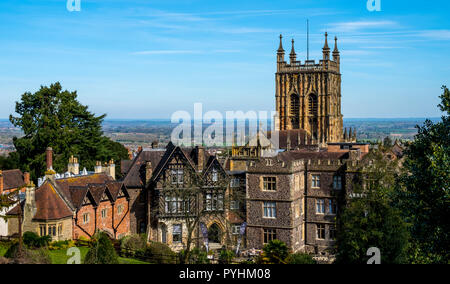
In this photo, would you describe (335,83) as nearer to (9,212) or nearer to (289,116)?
(289,116)

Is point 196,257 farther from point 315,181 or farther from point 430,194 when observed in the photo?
point 430,194

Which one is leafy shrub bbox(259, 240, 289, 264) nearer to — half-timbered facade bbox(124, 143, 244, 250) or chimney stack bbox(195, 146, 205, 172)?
half-timbered facade bbox(124, 143, 244, 250)

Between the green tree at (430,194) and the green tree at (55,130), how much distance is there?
42844 millimetres

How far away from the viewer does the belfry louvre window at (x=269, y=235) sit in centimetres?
4756

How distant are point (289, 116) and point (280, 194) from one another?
58.8 meters

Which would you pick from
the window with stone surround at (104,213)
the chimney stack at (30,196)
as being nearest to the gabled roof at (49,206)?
the chimney stack at (30,196)

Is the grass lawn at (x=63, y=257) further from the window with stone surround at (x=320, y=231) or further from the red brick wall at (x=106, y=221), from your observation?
the window with stone surround at (x=320, y=231)

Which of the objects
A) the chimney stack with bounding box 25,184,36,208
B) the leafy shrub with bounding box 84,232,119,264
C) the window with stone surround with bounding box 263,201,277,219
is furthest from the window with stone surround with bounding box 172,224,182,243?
the leafy shrub with bounding box 84,232,119,264

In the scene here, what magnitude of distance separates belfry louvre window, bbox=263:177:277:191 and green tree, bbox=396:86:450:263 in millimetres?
21422

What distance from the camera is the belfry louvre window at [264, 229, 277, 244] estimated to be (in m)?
47.6

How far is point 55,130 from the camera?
6391 cm
